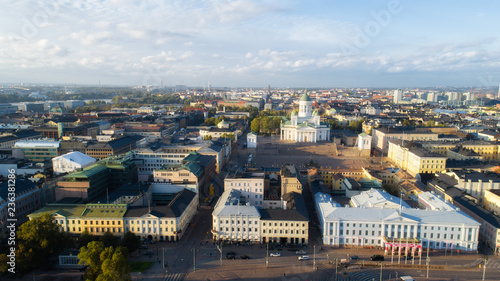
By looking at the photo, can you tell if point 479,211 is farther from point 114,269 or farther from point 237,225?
point 114,269

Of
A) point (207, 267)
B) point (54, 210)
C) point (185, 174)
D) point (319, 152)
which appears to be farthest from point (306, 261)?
point (319, 152)

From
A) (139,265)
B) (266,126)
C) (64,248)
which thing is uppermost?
(266,126)

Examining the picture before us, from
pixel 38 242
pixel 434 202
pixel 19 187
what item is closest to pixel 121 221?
pixel 38 242

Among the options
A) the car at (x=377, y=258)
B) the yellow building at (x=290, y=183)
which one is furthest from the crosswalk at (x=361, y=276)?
the yellow building at (x=290, y=183)

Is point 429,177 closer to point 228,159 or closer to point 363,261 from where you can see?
point 363,261

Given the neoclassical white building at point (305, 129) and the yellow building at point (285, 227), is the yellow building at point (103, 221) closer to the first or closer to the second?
the yellow building at point (285, 227)

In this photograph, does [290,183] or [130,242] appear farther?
[290,183]

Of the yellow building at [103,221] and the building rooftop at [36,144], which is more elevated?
the building rooftop at [36,144]

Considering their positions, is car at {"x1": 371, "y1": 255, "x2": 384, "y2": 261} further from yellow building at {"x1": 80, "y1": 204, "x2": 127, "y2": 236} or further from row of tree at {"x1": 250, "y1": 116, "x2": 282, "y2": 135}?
row of tree at {"x1": 250, "y1": 116, "x2": 282, "y2": 135}
